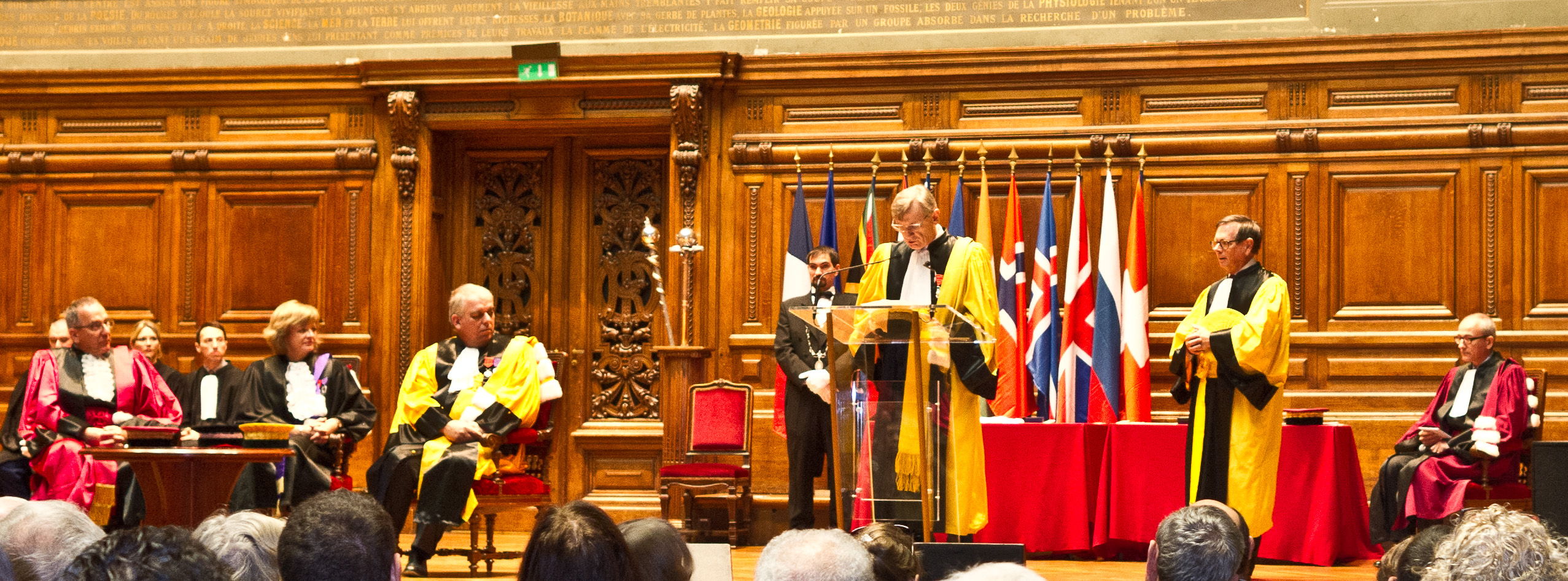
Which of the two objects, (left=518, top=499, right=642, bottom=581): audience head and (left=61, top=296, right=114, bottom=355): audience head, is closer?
(left=518, top=499, right=642, bottom=581): audience head

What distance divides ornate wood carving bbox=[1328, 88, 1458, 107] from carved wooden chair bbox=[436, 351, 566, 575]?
4404 mm

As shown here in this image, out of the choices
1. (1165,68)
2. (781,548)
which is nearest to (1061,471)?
(1165,68)

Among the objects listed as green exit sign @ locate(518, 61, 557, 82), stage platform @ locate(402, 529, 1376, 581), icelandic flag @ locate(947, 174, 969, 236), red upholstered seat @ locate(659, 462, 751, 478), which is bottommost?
stage platform @ locate(402, 529, 1376, 581)

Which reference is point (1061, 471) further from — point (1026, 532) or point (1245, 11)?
point (1245, 11)

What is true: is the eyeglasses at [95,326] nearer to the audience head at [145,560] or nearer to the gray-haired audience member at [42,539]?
the gray-haired audience member at [42,539]

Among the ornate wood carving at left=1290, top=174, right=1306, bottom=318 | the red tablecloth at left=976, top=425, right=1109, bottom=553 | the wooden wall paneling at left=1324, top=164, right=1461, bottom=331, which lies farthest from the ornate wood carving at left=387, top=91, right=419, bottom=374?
the wooden wall paneling at left=1324, top=164, right=1461, bottom=331

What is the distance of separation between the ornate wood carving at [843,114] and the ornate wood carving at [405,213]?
2136 mm

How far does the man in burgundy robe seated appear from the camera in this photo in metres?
6.80

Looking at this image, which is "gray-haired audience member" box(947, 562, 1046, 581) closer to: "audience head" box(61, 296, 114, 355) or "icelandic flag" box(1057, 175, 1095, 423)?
"icelandic flag" box(1057, 175, 1095, 423)

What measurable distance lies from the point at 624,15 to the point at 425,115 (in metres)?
1.28

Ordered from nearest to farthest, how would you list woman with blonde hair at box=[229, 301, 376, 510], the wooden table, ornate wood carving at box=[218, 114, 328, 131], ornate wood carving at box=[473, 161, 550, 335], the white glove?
the wooden table → the white glove → woman with blonde hair at box=[229, 301, 376, 510] → ornate wood carving at box=[218, 114, 328, 131] → ornate wood carving at box=[473, 161, 550, 335]

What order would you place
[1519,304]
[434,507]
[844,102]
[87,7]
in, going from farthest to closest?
[87,7] < [844,102] < [1519,304] < [434,507]

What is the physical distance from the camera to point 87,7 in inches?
351

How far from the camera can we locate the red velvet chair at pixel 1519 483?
22.2 ft
